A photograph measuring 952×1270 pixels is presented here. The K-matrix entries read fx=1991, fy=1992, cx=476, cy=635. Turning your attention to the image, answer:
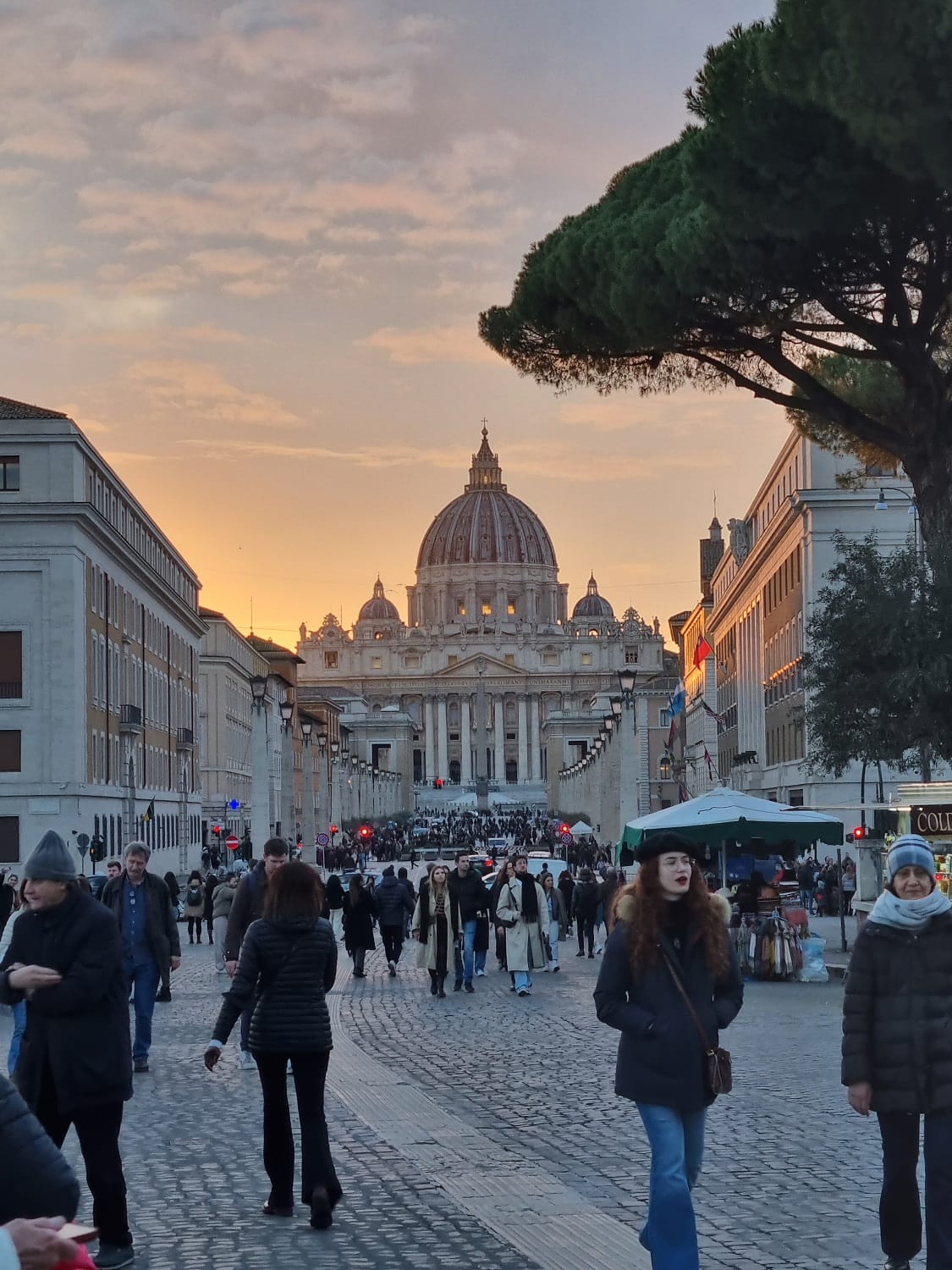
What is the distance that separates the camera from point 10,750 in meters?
44.4

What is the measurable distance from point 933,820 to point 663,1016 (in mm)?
12090

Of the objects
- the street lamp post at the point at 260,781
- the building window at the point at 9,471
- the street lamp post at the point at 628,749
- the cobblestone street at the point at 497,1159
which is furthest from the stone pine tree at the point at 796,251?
the building window at the point at 9,471

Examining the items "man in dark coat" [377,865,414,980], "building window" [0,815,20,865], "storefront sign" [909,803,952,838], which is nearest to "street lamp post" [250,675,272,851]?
"building window" [0,815,20,865]

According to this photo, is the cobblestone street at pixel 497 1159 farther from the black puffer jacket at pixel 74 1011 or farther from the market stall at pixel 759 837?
the market stall at pixel 759 837

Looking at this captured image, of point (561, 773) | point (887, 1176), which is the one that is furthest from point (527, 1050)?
point (561, 773)

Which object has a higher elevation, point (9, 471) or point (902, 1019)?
point (9, 471)

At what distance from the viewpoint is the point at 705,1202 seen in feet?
26.2

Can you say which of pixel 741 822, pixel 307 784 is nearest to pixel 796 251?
pixel 741 822

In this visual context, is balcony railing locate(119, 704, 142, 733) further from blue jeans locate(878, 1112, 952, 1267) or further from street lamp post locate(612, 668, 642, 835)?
blue jeans locate(878, 1112, 952, 1267)

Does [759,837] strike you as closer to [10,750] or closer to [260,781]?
[260,781]

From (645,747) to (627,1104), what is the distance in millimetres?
83112

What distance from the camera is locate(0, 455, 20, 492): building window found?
45031 millimetres

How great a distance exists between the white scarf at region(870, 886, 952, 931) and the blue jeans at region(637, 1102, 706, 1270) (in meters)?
0.89

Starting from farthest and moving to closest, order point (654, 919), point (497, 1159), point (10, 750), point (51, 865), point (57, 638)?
point (57, 638)
point (10, 750)
point (497, 1159)
point (51, 865)
point (654, 919)
